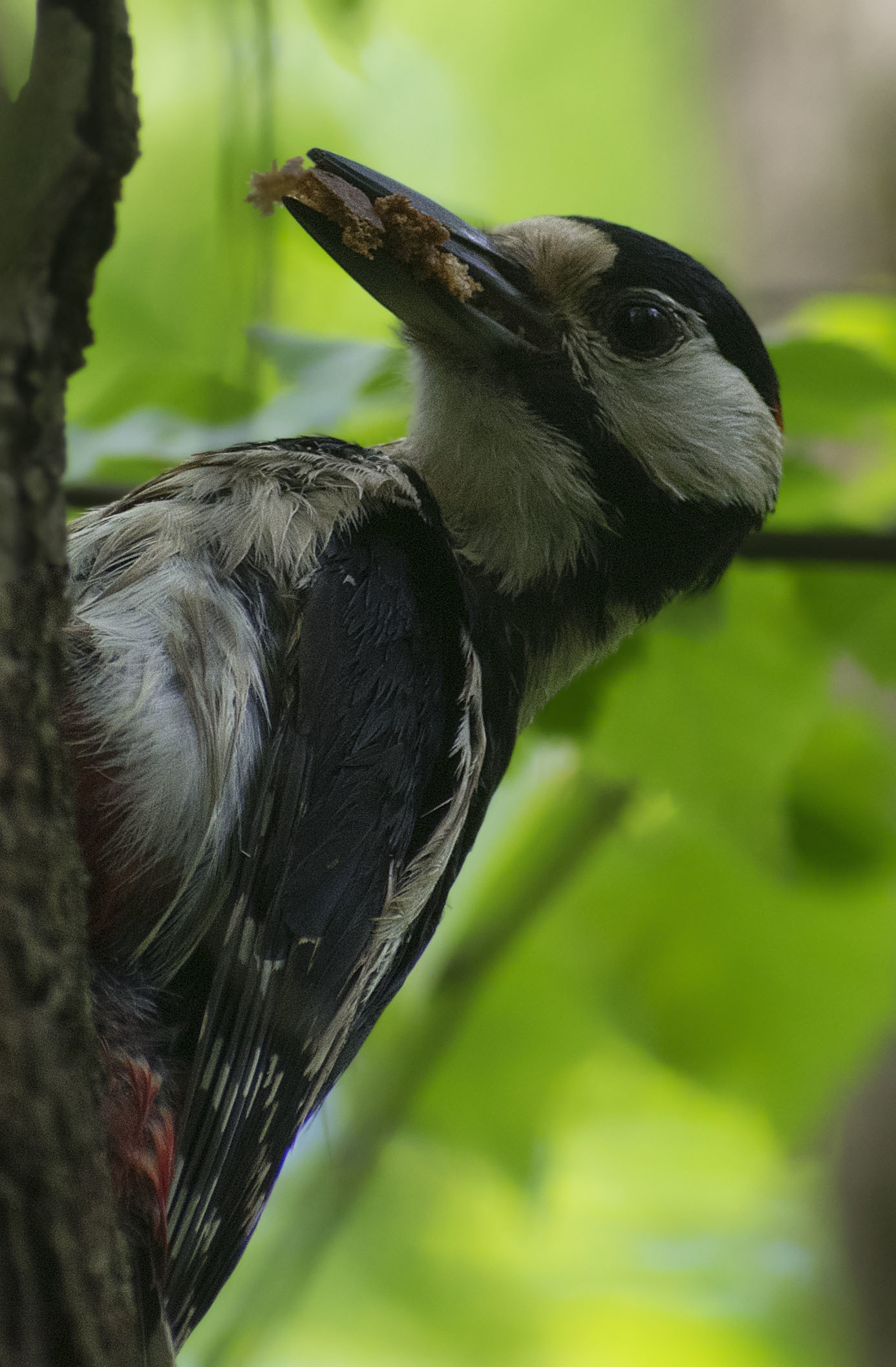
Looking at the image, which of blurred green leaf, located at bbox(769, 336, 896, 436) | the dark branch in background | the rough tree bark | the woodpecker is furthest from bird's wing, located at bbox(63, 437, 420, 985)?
blurred green leaf, located at bbox(769, 336, 896, 436)

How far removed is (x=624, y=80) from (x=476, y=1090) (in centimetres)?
574

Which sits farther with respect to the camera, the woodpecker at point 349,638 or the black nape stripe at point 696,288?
the black nape stripe at point 696,288

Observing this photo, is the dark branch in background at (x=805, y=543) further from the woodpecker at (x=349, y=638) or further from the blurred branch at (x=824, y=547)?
the woodpecker at (x=349, y=638)

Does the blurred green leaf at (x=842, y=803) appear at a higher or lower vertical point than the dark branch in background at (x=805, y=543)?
lower

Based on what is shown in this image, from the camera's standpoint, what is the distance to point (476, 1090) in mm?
3416

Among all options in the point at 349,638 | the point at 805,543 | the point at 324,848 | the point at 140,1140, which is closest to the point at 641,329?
the point at 805,543

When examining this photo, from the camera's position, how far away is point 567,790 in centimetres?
295

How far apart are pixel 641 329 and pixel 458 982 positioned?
1.37m

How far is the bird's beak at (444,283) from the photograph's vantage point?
2148 millimetres

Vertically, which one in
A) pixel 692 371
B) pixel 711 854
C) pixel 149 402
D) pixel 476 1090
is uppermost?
pixel 692 371

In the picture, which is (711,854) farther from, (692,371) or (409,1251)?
(409,1251)

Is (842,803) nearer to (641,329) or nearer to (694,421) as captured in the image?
A: (694,421)

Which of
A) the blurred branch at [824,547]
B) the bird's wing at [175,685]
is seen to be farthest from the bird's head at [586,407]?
the bird's wing at [175,685]

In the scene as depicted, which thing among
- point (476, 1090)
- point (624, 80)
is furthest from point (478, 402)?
point (624, 80)
